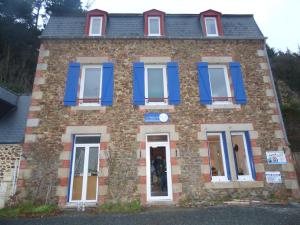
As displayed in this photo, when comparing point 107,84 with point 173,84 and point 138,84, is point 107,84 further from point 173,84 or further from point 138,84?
point 173,84

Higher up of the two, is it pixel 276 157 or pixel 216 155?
pixel 216 155

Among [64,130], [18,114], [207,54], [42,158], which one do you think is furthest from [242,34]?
[18,114]

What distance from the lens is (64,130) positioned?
23.0 ft

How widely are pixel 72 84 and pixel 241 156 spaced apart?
645 cm

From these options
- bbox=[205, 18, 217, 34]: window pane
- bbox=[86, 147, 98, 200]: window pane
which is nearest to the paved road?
bbox=[86, 147, 98, 200]: window pane

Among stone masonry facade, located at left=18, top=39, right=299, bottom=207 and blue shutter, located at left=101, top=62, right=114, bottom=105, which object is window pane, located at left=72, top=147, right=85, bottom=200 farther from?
blue shutter, located at left=101, top=62, right=114, bottom=105

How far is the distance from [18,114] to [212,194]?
7585mm

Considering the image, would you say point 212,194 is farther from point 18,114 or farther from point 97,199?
point 18,114

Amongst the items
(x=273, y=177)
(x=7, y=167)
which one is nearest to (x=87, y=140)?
(x=7, y=167)

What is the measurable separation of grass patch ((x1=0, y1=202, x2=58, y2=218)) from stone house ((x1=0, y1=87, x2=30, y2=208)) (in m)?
0.66

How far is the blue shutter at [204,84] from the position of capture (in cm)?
749

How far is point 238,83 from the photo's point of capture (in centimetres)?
778

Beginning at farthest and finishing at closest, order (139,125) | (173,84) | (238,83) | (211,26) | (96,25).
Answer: (211,26)
(96,25)
(238,83)
(173,84)
(139,125)

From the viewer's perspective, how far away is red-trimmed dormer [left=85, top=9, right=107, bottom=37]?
27.2 feet
